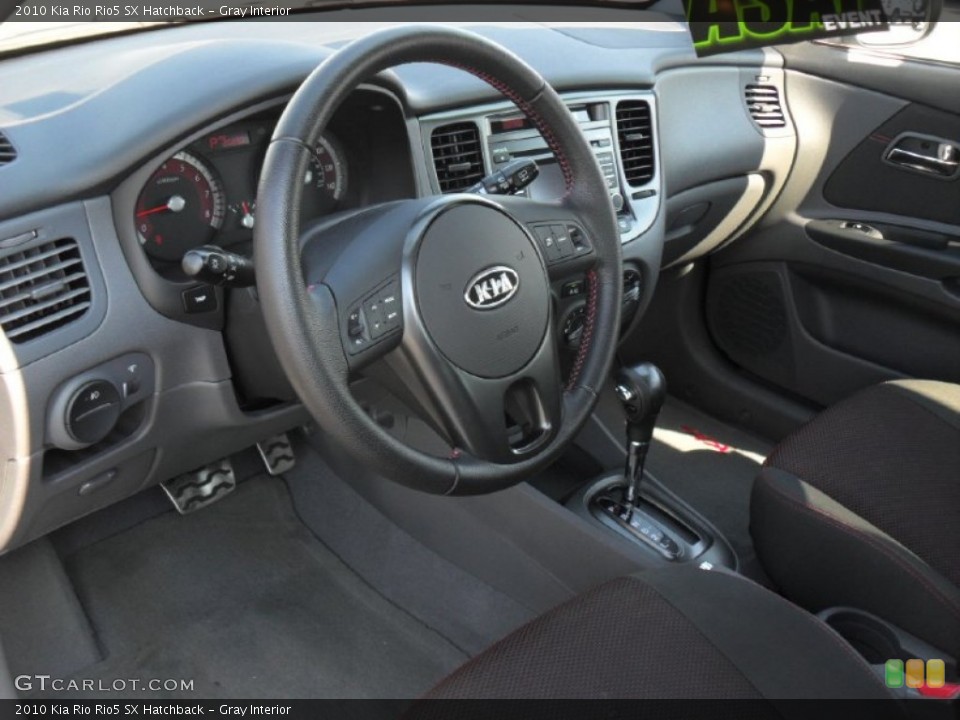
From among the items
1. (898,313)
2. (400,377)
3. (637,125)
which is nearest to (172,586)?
(400,377)

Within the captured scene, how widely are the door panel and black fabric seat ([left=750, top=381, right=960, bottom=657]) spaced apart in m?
0.46

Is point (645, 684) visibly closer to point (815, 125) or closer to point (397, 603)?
→ point (397, 603)

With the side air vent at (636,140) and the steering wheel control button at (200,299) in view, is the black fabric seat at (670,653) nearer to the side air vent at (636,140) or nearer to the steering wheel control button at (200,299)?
the steering wheel control button at (200,299)

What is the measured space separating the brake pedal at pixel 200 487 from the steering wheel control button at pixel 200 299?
2.12 feet

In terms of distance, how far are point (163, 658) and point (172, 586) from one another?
0.17 meters

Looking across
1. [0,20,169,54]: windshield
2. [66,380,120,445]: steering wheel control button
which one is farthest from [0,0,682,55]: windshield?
[66,380,120,445]: steering wheel control button

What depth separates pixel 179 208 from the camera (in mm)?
1447

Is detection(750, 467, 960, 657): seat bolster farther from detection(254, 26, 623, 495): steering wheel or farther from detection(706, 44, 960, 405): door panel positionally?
detection(706, 44, 960, 405): door panel

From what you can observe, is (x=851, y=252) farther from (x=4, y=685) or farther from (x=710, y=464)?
(x=4, y=685)

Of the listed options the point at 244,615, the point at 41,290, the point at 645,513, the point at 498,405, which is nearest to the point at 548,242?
the point at 498,405

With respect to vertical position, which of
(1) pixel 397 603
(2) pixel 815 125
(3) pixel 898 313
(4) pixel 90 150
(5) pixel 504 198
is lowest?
(1) pixel 397 603

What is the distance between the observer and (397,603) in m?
2.04

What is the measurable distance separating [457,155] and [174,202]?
51cm

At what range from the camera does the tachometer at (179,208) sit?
1.41 m
